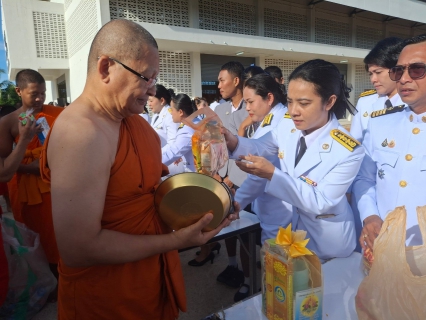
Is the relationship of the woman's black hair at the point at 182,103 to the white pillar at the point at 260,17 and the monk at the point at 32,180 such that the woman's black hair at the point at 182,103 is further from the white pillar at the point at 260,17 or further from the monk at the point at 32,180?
the white pillar at the point at 260,17

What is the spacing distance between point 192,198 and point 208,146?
304mm

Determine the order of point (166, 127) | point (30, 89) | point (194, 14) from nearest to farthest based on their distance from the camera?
point (30, 89), point (166, 127), point (194, 14)

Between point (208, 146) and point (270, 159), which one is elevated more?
point (208, 146)

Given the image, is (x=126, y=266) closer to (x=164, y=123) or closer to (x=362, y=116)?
(x=362, y=116)

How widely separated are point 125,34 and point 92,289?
1.01 m

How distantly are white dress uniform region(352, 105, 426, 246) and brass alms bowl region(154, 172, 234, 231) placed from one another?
92 centimetres

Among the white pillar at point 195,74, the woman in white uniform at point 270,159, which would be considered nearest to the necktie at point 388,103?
the woman in white uniform at point 270,159

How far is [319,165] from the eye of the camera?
5.36ft

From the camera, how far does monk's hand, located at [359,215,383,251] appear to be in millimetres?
1450

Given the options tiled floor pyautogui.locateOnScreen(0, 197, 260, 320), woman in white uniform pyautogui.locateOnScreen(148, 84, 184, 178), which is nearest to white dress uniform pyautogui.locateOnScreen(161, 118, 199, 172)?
woman in white uniform pyautogui.locateOnScreen(148, 84, 184, 178)

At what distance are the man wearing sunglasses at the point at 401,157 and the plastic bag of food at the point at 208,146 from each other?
32.8 inches

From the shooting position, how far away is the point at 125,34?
3.60 feet

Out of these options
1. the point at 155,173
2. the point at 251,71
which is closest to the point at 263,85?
the point at 251,71

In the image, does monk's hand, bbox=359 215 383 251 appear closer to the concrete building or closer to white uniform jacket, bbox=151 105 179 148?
white uniform jacket, bbox=151 105 179 148
